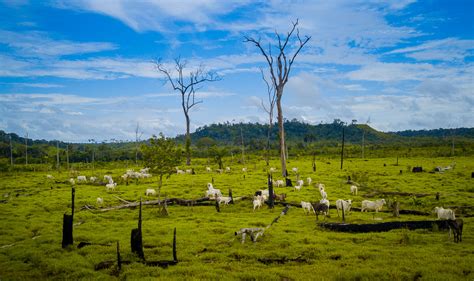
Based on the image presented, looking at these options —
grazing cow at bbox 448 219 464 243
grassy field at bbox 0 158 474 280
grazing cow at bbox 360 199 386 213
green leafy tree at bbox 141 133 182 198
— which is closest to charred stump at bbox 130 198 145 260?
grassy field at bbox 0 158 474 280

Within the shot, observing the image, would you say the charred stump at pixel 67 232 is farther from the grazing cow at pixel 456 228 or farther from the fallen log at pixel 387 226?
the grazing cow at pixel 456 228

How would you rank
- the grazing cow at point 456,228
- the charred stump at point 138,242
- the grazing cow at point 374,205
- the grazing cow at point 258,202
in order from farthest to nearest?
the grazing cow at point 258,202, the grazing cow at point 374,205, the grazing cow at point 456,228, the charred stump at point 138,242

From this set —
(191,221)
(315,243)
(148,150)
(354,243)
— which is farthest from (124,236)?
(354,243)

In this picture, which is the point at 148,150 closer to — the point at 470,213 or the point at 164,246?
the point at 164,246

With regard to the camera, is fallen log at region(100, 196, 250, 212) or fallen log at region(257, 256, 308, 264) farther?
fallen log at region(100, 196, 250, 212)

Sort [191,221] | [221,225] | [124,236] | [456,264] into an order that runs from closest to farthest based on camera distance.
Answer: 1. [456,264]
2. [124,236]
3. [221,225]
4. [191,221]

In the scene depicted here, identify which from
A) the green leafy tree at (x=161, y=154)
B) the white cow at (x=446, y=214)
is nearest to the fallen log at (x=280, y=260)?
the white cow at (x=446, y=214)

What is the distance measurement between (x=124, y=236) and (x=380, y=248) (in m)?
14.6

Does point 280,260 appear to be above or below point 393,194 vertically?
below

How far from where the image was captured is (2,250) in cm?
1886

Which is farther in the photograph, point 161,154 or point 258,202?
point 258,202

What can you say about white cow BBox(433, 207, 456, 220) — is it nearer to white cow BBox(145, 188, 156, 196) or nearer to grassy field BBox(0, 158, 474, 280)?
grassy field BBox(0, 158, 474, 280)

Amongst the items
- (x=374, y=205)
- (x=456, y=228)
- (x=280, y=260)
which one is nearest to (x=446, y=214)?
(x=456, y=228)

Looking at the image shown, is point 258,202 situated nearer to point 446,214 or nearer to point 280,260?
point 280,260
